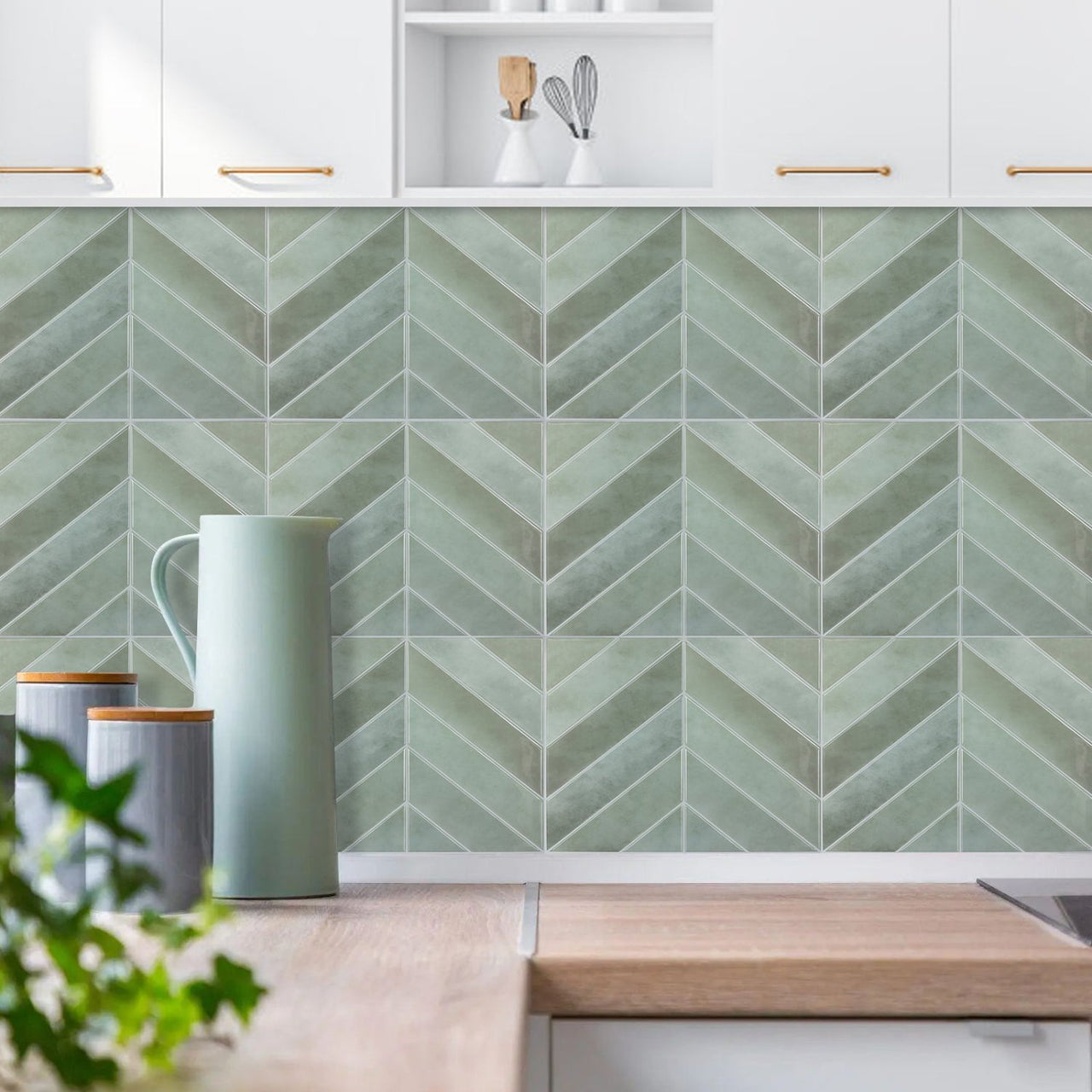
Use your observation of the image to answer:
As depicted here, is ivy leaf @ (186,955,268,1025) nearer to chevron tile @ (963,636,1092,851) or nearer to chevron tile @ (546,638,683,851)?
chevron tile @ (546,638,683,851)

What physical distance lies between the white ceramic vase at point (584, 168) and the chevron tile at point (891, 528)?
1.46 feet

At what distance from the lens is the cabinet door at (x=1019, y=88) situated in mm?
1884

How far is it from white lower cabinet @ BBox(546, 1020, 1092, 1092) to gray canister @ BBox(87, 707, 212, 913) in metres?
0.43

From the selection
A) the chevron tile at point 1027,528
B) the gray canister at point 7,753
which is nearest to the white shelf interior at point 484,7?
the chevron tile at point 1027,528

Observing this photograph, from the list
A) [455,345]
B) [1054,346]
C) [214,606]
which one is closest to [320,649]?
[214,606]

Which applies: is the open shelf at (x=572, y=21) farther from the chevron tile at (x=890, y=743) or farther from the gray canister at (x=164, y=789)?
the gray canister at (x=164, y=789)

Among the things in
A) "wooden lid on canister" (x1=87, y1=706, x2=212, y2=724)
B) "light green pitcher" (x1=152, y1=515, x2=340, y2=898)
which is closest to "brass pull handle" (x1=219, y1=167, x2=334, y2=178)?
"light green pitcher" (x1=152, y1=515, x2=340, y2=898)

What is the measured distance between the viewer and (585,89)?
A: 197 cm

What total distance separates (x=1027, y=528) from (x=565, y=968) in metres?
0.93

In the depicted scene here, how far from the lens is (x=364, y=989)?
1215mm

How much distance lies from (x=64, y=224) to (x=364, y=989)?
3.91 ft

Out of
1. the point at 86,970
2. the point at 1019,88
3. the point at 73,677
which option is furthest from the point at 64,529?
the point at 1019,88

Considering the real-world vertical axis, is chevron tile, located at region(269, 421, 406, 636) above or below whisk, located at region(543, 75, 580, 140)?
below

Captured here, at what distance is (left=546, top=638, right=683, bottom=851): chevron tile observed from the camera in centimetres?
193
